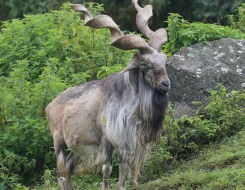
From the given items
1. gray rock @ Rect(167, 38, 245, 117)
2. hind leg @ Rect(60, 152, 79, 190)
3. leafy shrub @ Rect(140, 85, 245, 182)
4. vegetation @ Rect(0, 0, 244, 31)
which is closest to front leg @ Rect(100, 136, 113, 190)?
hind leg @ Rect(60, 152, 79, 190)

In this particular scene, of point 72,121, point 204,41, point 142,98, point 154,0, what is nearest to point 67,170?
point 72,121

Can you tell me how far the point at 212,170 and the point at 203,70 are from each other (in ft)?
8.83

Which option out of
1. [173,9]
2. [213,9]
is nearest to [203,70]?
[213,9]

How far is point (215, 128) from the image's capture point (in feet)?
25.7

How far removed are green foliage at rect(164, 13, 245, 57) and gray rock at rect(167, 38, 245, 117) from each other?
0.80 feet

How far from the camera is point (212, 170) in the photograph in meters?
6.74

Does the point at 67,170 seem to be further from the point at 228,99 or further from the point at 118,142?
the point at 228,99

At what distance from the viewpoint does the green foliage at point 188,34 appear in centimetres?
959

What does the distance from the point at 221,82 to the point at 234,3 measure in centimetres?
557

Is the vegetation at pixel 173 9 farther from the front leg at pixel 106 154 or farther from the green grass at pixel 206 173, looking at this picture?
the front leg at pixel 106 154

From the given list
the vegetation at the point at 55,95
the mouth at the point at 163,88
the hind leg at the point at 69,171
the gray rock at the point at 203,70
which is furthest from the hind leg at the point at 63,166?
the gray rock at the point at 203,70

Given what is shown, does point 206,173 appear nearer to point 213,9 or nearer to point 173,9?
point 213,9

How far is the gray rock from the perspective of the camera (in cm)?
855

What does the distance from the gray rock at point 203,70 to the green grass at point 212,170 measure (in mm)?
1109
